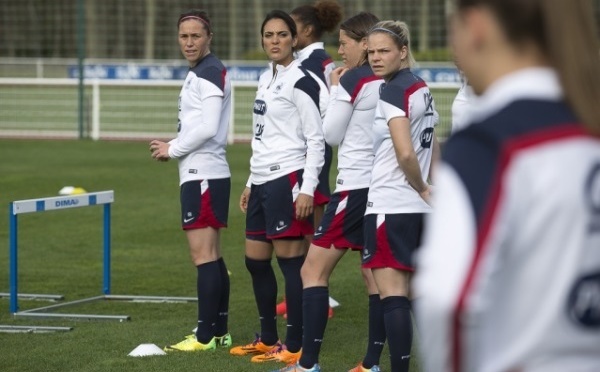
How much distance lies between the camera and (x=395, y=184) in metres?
5.56

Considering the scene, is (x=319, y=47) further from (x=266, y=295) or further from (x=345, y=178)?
(x=266, y=295)

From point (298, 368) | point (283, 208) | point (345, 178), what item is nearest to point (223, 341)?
point (283, 208)

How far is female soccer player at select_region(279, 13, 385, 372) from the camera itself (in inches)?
242

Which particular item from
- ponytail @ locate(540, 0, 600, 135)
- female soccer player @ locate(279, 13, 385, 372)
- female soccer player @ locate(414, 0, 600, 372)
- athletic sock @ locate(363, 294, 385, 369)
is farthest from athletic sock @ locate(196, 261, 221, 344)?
ponytail @ locate(540, 0, 600, 135)

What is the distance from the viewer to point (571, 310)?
76.0 inches

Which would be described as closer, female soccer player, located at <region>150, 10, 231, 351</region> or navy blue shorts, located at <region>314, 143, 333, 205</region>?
female soccer player, located at <region>150, 10, 231, 351</region>

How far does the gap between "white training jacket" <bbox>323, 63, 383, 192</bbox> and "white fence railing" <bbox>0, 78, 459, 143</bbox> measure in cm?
1713

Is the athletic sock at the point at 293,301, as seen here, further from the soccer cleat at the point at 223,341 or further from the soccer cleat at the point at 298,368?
the soccer cleat at the point at 223,341

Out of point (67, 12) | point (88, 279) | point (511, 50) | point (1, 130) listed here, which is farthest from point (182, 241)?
point (67, 12)

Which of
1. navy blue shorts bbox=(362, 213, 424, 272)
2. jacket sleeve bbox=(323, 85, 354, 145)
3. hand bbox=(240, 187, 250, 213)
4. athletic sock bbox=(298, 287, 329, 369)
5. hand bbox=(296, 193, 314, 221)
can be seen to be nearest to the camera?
navy blue shorts bbox=(362, 213, 424, 272)

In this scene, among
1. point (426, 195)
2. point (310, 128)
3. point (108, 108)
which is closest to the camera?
point (426, 195)

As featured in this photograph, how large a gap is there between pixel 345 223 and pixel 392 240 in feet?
2.42

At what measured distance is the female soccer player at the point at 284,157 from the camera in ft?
22.1

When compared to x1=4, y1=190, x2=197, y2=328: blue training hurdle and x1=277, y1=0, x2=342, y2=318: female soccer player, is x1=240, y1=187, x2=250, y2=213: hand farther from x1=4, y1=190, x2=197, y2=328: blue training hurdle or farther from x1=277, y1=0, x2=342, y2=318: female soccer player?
x1=4, y1=190, x2=197, y2=328: blue training hurdle
